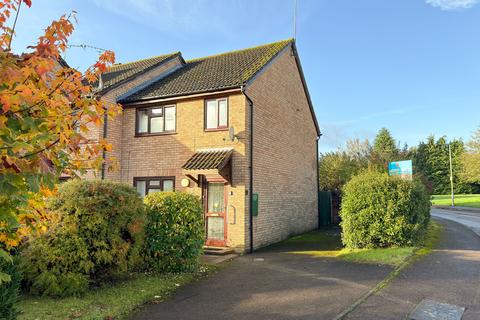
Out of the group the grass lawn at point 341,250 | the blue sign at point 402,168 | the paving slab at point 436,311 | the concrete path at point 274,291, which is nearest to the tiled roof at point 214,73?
the grass lawn at point 341,250

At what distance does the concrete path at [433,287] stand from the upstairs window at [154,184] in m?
8.10

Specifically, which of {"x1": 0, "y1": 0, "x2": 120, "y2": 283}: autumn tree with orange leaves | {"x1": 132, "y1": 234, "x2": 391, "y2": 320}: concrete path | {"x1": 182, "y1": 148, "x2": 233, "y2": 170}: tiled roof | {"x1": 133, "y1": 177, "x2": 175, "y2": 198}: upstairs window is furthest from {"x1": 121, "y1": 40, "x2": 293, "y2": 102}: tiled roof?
{"x1": 0, "y1": 0, "x2": 120, "y2": 283}: autumn tree with orange leaves

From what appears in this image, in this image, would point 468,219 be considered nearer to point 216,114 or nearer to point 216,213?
point 216,213

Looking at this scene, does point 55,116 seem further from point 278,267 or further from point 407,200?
point 407,200

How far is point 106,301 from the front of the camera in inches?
243

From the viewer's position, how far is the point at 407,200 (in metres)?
10.6

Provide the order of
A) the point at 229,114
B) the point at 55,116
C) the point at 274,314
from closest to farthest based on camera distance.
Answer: the point at 55,116, the point at 274,314, the point at 229,114

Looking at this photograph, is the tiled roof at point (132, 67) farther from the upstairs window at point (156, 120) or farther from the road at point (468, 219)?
the road at point (468, 219)

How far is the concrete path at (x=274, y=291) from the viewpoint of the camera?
5727 mm

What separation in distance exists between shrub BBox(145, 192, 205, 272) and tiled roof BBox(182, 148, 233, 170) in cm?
271

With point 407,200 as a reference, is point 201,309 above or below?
below

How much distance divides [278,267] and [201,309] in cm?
358

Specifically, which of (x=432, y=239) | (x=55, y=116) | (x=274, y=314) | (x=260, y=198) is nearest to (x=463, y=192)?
(x=432, y=239)

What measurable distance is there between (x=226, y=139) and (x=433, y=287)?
23.8ft
